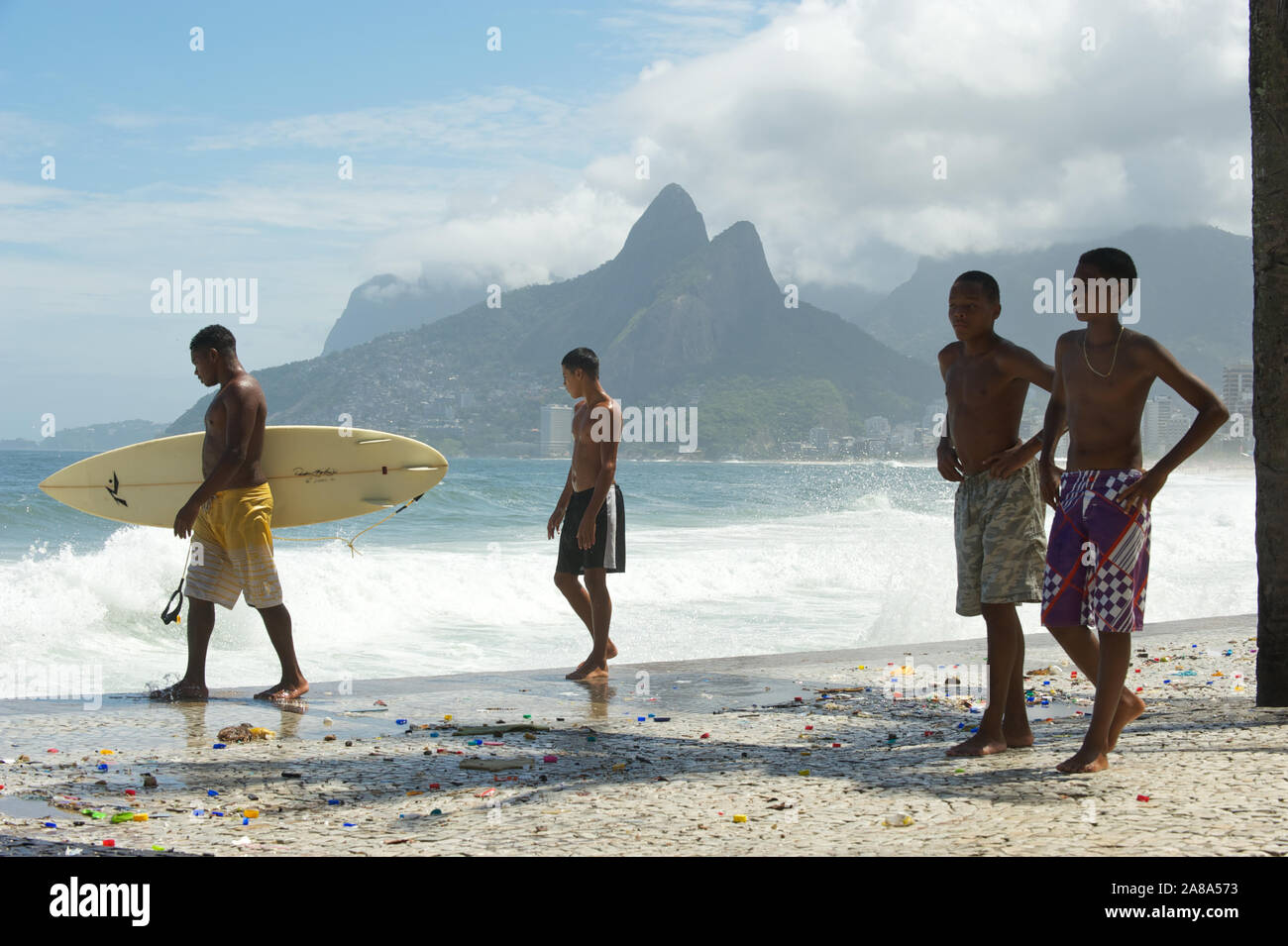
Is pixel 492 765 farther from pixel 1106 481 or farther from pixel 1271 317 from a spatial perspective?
pixel 1271 317

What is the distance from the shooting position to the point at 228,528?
18.8 ft

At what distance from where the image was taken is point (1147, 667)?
648 centimetres

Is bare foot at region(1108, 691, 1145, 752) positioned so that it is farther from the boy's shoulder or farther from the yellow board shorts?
the yellow board shorts

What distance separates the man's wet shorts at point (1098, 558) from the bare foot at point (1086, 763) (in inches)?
17.3

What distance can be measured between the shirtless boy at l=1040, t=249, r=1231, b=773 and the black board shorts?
2974 millimetres

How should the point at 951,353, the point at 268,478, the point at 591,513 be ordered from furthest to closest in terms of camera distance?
the point at 268,478 → the point at 591,513 → the point at 951,353

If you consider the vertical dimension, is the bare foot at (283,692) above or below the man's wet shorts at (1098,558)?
below

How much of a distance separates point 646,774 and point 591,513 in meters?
2.48

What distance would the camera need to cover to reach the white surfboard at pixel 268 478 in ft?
22.7

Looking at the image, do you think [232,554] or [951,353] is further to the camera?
[232,554]

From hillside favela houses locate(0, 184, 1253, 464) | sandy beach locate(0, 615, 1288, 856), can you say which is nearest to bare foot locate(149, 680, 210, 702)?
sandy beach locate(0, 615, 1288, 856)

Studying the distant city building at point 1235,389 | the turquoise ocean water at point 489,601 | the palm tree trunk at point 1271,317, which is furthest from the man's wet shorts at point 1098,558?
the distant city building at point 1235,389

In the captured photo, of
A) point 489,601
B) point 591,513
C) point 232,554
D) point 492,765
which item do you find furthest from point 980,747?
point 489,601

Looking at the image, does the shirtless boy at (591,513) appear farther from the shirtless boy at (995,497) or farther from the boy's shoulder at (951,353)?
the shirtless boy at (995,497)
